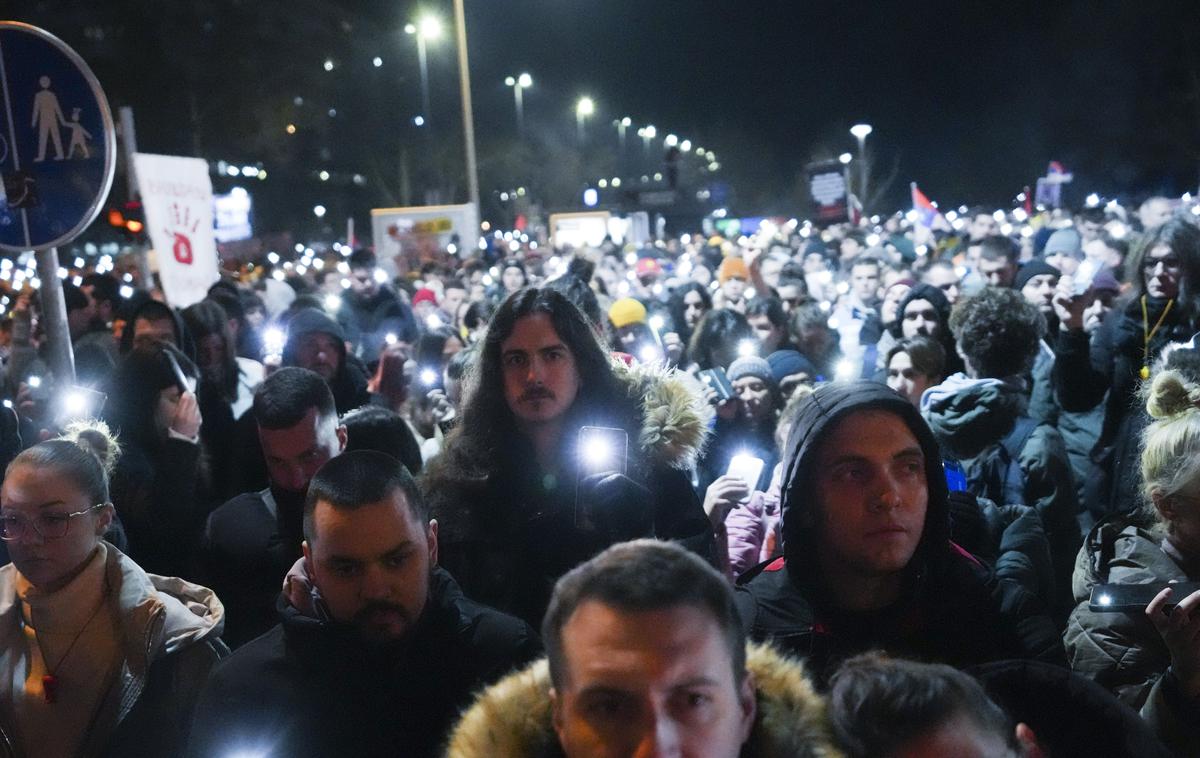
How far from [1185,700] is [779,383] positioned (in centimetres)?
421

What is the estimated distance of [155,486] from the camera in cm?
535

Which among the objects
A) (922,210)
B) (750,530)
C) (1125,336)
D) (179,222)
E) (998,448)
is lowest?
(750,530)

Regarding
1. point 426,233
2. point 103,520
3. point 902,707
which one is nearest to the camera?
point 902,707

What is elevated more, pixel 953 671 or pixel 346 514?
pixel 346 514

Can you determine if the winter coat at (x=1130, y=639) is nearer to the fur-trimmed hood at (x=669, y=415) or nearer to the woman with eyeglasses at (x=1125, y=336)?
the fur-trimmed hood at (x=669, y=415)

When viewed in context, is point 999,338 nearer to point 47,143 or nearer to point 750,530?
point 750,530

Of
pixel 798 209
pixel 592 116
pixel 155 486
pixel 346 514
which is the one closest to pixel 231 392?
pixel 155 486

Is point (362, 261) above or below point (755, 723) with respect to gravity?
above

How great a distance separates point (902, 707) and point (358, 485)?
5.38 ft

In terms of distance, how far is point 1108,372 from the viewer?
6473mm

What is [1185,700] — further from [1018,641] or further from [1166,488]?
[1166,488]

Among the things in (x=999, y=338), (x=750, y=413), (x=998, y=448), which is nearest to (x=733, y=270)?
(x=750, y=413)

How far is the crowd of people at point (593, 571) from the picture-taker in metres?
→ 2.25

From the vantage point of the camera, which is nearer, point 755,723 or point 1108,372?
point 755,723
